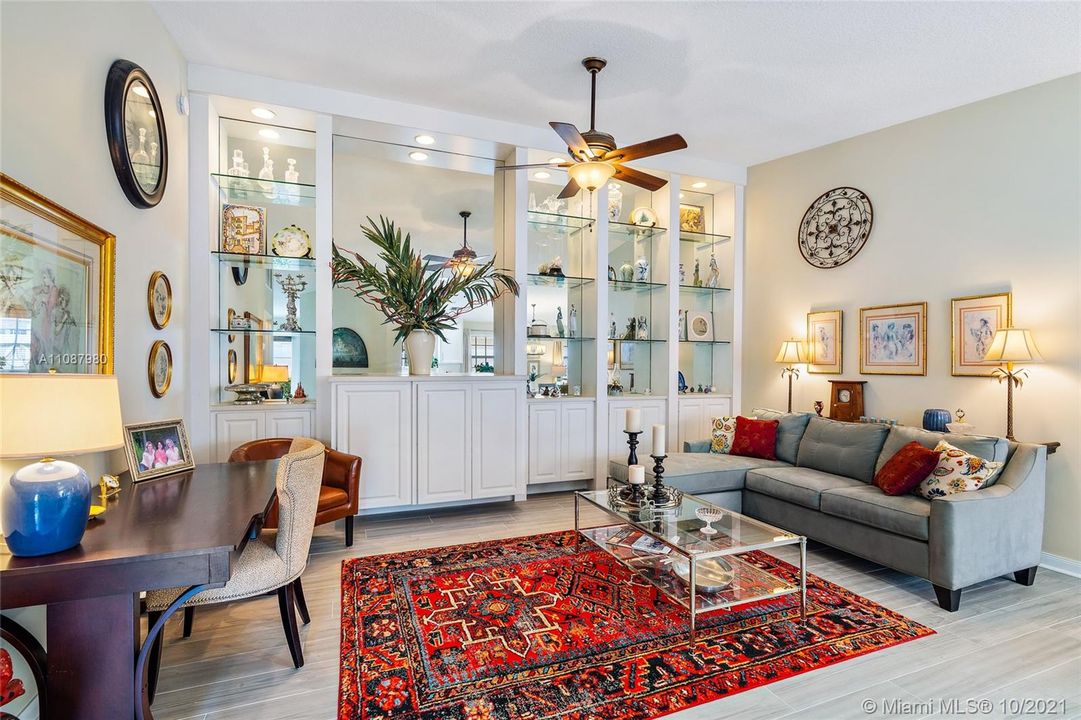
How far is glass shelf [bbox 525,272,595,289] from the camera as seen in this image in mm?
4805

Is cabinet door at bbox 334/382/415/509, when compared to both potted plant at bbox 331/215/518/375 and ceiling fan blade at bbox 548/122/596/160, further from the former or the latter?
ceiling fan blade at bbox 548/122/596/160

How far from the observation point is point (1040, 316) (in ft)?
10.8

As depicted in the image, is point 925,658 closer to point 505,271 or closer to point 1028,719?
point 1028,719

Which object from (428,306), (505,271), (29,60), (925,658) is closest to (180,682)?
(29,60)

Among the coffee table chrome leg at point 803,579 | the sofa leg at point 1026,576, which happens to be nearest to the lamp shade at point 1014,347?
the sofa leg at point 1026,576

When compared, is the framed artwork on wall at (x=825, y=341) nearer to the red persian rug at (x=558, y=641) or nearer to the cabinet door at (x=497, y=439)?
the red persian rug at (x=558, y=641)

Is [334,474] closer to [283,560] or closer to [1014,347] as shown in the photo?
[283,560]

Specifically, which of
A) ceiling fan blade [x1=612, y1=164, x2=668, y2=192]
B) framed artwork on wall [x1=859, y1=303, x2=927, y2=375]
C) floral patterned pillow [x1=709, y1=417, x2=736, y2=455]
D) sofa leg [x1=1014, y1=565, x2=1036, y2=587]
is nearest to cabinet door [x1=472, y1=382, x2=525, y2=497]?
floral patterned pillow [x1=709, y1=417, x2=736, y2=455]

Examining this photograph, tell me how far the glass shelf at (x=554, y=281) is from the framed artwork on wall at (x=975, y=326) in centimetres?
277

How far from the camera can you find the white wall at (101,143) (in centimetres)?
171

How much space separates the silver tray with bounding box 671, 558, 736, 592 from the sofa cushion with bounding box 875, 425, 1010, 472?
1.44 m

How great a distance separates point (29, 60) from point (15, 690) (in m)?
1.99

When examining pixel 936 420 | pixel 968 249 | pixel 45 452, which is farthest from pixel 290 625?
pixel 968 249

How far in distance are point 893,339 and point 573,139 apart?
3051 mm
